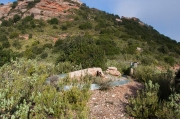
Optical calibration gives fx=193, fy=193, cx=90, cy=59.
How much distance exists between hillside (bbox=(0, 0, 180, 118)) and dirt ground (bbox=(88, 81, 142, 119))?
40 centimetres

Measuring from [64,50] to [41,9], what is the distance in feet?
110

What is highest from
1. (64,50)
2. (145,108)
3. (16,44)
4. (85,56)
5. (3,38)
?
(145,108)

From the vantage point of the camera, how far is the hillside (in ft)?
12.8

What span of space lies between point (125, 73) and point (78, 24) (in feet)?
91.1

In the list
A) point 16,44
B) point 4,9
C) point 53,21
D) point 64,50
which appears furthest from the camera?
point 4,9

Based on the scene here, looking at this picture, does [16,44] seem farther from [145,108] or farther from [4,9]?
[4,9]

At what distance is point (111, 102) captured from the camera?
4.57 meters

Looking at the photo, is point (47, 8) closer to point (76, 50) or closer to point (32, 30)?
point (32, 30)

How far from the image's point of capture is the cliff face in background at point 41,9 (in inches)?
1555

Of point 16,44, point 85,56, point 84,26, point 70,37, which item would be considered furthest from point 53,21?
point 85,56

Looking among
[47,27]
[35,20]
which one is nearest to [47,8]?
[35,20]

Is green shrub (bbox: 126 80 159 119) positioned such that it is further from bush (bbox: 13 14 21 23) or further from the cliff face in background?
bush (bbox: 13 14 21 23)

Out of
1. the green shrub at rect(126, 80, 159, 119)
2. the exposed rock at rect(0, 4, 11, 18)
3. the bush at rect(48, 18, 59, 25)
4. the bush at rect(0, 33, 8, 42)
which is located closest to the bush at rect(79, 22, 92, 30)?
the bush at rect(48, 18, 59, 25)

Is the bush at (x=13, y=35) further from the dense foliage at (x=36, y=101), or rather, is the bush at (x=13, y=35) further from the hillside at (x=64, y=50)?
the dense foliage at (x=36, y=101)
